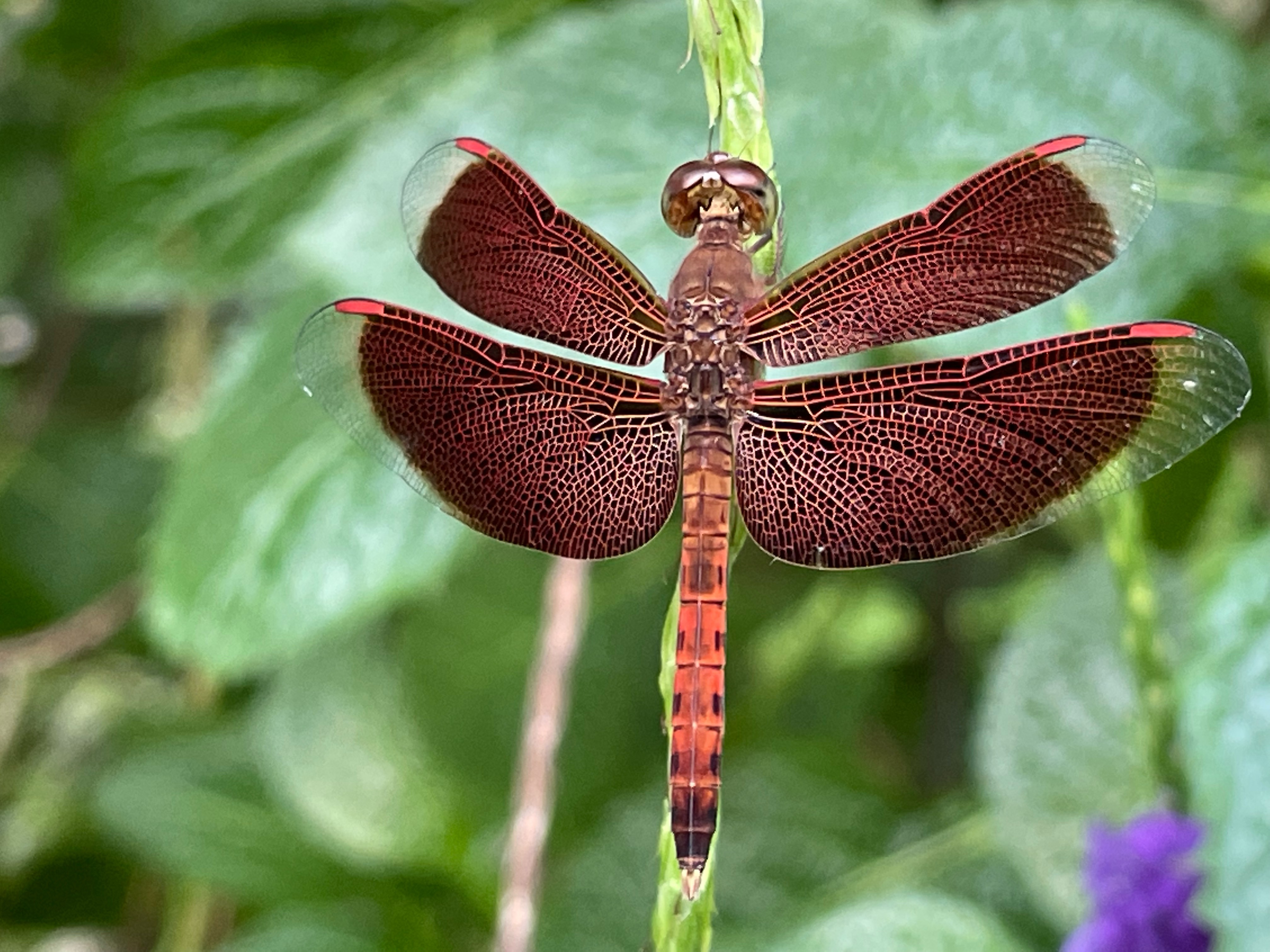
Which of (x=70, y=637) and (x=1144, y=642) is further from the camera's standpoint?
(x=70, y=637)

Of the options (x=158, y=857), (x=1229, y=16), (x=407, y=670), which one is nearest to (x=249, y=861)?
(x=158, y=857)

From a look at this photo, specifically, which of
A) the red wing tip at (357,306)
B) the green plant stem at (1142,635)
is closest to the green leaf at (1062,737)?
the green plant stem at (1142,635)

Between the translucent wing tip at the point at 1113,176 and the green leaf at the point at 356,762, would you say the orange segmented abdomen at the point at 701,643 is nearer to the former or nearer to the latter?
the translucent wing tip at the point at 1113,176

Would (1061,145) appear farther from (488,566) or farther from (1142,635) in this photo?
(488,566)

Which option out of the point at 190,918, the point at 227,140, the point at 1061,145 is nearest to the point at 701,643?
the point at 1061,145

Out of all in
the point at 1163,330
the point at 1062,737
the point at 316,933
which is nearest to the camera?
the point at 1163,330

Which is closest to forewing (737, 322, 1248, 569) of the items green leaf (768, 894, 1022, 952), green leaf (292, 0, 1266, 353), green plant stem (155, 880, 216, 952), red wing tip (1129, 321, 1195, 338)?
red wing tip (1129, 321, 1195, 338)

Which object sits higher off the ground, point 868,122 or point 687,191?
point 868,122
